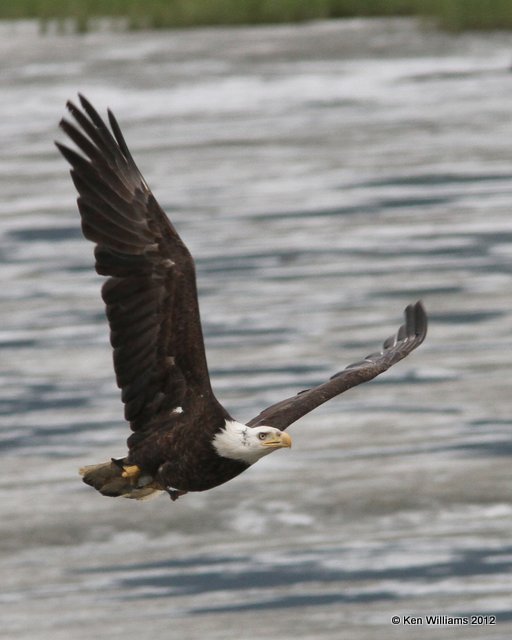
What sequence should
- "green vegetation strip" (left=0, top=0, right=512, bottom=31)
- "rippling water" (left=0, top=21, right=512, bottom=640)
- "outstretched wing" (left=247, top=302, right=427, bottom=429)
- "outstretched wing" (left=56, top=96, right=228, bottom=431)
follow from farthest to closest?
"green vegetation strip" (left=0, top=0, right=512, bottom=31) → "rippling water" (left=0, top=21, right=512, bottom=640) → "outstretched wing" (left=247, top=302, right=427, bottom=429) → "outstretched wing" (left=56, top=96, right=228, bottom=431)

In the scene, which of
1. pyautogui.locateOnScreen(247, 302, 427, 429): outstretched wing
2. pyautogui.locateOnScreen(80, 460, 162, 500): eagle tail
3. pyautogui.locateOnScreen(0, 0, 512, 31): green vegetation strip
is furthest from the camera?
pyautogui.locateOnScreen(0, 0, 512, 31): green vegetation strip

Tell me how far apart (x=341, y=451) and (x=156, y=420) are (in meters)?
7.26

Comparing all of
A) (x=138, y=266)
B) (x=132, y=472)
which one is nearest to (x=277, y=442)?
(x=132, y=472)

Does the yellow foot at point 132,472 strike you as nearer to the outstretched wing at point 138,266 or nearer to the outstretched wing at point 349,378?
the outstretched wing at point 138,266

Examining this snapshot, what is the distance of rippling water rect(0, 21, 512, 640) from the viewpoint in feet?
43.7

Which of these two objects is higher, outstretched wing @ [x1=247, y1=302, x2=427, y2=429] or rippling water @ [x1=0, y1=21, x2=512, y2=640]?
outstretched wing @ [x1=247, y1=302, x2=427, y2=429]

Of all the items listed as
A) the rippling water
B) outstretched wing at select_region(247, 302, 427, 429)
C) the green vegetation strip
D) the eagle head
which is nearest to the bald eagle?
the eagle head

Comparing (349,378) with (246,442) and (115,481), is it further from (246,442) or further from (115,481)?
(115,481)

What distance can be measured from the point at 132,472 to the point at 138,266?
35.1 inches

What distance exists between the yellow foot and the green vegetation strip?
25.7 metres

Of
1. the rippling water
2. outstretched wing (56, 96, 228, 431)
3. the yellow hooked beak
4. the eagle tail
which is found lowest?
the rippling water

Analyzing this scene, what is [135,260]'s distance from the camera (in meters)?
8.55

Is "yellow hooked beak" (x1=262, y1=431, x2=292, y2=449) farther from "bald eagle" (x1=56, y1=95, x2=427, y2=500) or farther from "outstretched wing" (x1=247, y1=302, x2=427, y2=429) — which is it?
"outstretched wing" (x1=247, y1=302, x2=427, y2=429)

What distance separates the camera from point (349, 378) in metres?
9.65
